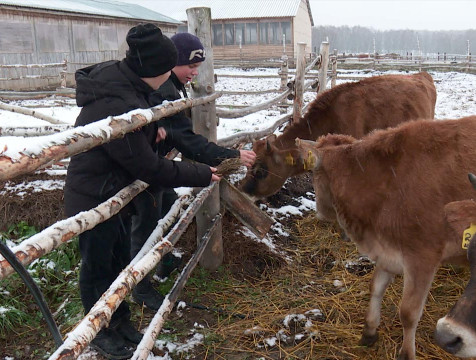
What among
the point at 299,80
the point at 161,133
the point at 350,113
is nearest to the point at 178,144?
the point at 161,133

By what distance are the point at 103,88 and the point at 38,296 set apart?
4.50ft

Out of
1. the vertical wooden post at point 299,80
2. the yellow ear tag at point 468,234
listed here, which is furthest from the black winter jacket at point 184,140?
the vertical wooden post at point 299,80

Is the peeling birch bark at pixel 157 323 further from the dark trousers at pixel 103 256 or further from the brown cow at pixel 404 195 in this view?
the brown cow at pixel 404 195

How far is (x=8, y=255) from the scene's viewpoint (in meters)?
1.32

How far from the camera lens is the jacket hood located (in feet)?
8.19

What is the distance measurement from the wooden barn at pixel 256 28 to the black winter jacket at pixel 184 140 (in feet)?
109

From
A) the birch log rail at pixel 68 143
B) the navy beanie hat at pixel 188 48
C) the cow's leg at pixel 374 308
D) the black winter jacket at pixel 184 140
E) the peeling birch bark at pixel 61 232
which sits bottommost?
the cow's leg at pixel 374 308

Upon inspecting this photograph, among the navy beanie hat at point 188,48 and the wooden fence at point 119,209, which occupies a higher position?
the navy beanie hat at point 188,48

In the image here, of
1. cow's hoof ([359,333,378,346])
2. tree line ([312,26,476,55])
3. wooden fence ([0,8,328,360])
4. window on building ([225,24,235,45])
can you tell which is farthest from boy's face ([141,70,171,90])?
tree line ([312,26,476,55])

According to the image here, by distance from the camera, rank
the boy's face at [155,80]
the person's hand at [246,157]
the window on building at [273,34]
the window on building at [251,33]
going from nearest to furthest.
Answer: the boy's face at [155,80], the person's hand at [246,157], the window on building at [273,34], the window on building at [251,33]

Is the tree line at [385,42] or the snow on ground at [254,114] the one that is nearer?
the snow on ground at [254,114]

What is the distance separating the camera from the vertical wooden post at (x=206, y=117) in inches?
145

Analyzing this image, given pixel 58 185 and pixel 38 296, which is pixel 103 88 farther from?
pixel 58 185

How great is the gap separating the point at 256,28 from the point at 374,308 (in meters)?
36.4
